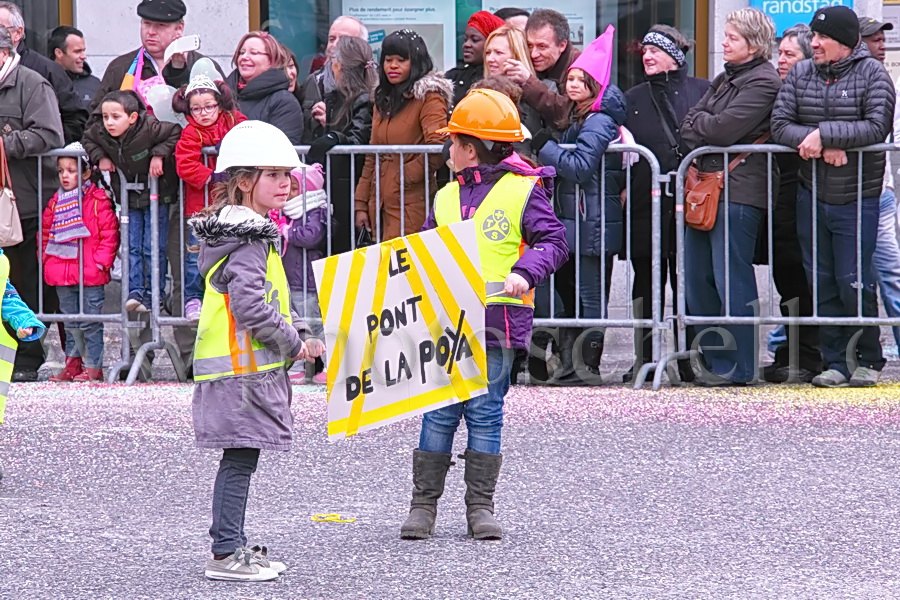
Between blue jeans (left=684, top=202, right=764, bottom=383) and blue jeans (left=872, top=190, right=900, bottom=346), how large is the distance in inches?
37.6

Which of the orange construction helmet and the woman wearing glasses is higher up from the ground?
the woman wearing glasses

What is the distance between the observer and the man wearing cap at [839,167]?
27.4 ft

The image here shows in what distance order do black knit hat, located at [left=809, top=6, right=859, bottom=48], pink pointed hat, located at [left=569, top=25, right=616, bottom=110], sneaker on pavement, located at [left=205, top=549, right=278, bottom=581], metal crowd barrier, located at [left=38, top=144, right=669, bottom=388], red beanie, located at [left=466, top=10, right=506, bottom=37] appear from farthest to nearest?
red beanie, located at [left=466, top=10, right=506, bottom=37]
metal crowd barrier, located at [left=38, top=144, right=669, bottom=388]
pink pointed hat, located at [left=569, top=25, right=616, bottom=110]
black knit hat, located at [left=809, top=6, right=859, bottom=48]
sneaker on pavement, located at [left=205, top=549, right=278, bottom=581]

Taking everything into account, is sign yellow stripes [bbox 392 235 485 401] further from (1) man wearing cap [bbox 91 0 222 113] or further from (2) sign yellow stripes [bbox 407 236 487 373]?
(1) man wearing cap [bbox 91 0 222 113]

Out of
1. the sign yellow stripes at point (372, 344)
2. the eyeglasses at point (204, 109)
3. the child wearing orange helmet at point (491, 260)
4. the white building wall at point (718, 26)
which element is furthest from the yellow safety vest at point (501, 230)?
the white building wall at point (718, 26)

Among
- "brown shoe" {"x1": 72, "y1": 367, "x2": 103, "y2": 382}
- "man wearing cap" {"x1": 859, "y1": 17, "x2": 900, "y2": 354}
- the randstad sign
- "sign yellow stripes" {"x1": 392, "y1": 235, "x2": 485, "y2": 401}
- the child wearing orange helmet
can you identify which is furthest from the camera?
the randstad sign

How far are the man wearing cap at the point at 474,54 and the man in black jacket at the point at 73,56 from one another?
301cm

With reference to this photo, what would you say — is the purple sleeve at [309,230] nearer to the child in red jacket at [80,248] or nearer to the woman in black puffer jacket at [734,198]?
the child in red jacket at [80,248]

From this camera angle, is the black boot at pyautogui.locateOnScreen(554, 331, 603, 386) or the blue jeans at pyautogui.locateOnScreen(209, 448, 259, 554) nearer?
the blue jeans at pyautogui.locateOnScreen(209, 448, 259, 554)

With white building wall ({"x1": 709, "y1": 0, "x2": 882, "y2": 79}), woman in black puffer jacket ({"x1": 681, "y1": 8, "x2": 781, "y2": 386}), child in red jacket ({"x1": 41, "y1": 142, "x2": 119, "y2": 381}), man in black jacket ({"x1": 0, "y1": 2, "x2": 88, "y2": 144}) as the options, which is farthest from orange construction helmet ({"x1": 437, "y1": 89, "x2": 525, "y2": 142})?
white building wall ({"x1": 709, "y1": 0, "x2": 882, "y2": 79})

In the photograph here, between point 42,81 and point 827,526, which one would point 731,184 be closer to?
point 827,526

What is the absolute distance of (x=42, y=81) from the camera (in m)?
9.26

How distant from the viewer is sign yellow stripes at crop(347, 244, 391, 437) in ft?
17.2

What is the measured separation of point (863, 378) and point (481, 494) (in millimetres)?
3947
